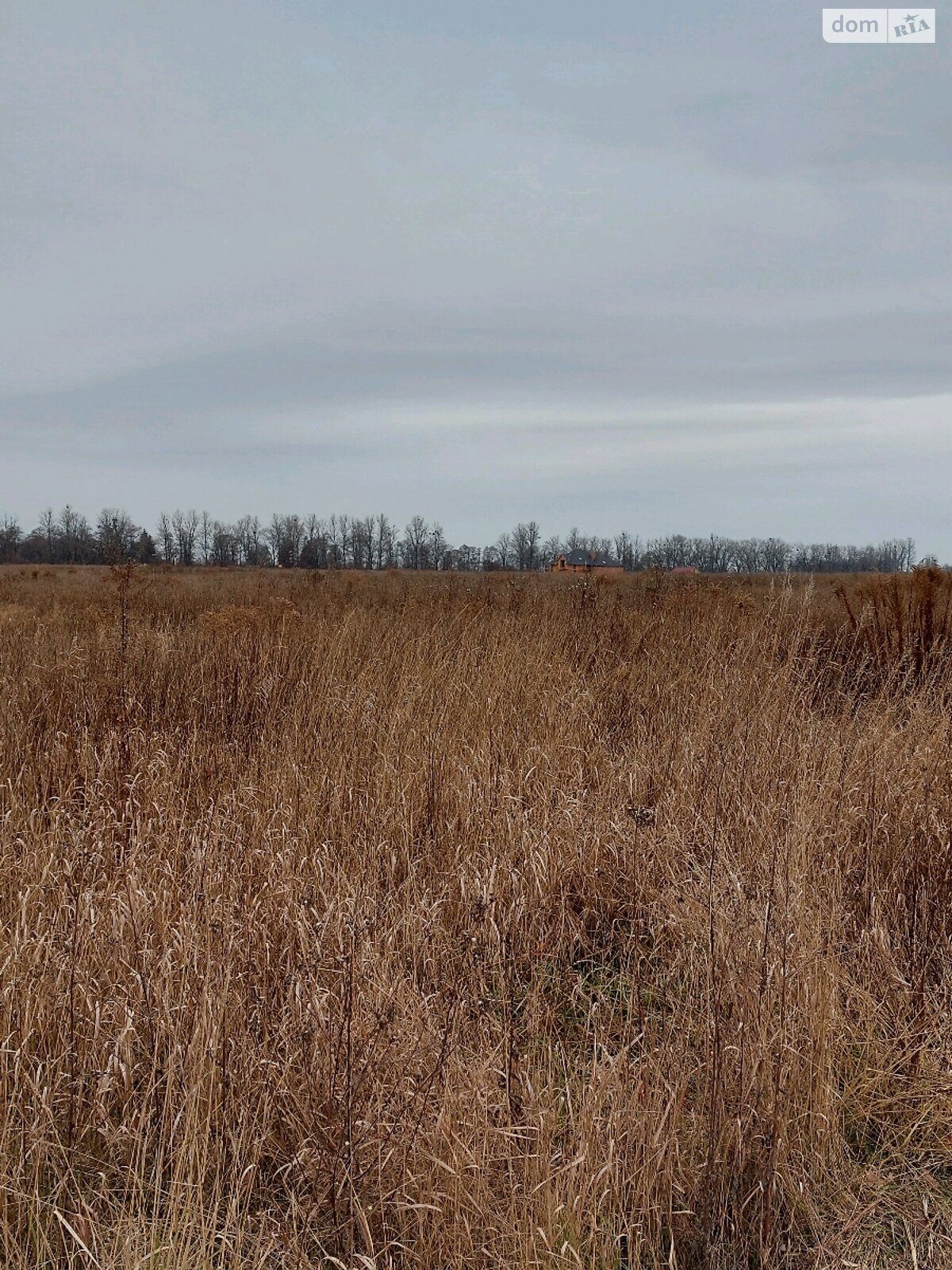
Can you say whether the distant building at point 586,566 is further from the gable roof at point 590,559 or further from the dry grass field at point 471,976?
the dry grass field at point 471,976

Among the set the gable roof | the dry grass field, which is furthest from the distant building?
the dry grass field

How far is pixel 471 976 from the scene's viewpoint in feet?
9.31

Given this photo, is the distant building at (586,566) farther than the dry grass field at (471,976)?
Yes

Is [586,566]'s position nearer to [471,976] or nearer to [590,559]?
[590,559]

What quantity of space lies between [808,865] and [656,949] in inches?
30.0

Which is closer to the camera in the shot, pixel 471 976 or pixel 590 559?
pixel 471 976

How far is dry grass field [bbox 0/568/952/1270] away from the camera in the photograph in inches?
83.1

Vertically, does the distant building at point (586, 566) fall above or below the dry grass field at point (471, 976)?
above

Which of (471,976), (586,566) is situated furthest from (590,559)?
(471,976)

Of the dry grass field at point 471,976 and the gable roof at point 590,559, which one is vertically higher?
the gable roof at point 590,559

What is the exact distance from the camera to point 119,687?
5773 millimetres

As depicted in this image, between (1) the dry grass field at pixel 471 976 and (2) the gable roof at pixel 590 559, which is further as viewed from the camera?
(2) the gable roof at pixel 590 559

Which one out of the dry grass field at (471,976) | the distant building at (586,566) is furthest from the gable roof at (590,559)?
the dry grass field at (471,976)

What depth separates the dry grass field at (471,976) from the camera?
2111mm
